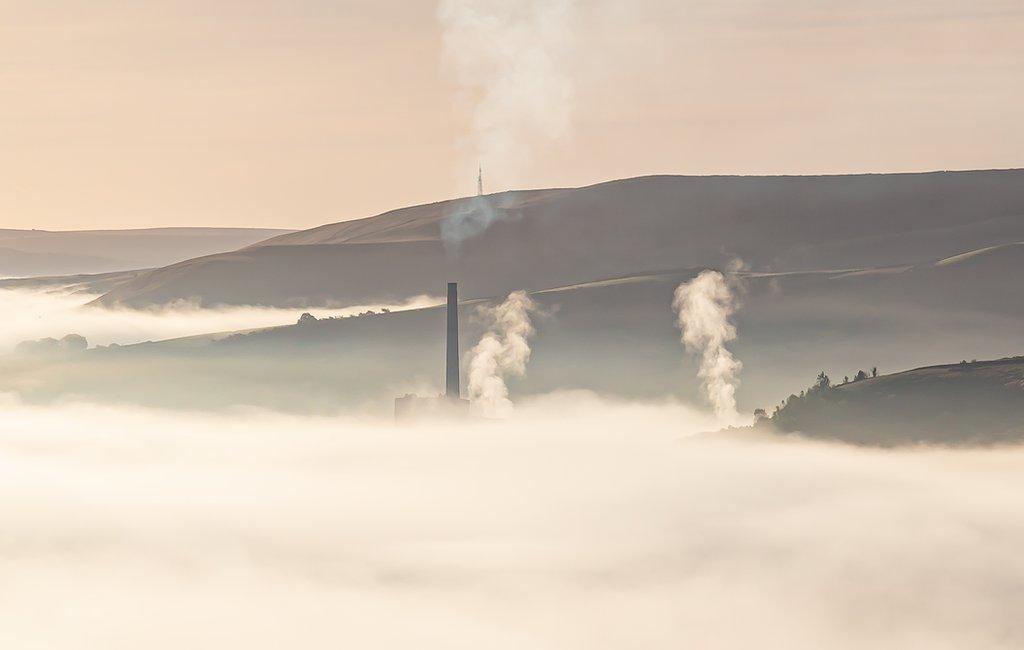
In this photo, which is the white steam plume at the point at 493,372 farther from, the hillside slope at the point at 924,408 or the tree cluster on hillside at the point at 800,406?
the hillside slope at the point at 924,408

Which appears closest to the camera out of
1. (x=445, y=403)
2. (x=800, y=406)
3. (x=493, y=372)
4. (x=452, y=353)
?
(x=800, y=406)

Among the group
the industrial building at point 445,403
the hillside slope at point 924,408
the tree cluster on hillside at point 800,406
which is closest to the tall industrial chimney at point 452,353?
the industrial building at point 445,403

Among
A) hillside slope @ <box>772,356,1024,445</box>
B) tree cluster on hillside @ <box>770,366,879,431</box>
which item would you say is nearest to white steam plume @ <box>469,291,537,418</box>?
tree cluster on hillside @ <box>770,366,879,431</box>

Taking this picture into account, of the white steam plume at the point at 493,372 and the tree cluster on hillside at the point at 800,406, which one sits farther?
the white steam plume at the point at 493,372

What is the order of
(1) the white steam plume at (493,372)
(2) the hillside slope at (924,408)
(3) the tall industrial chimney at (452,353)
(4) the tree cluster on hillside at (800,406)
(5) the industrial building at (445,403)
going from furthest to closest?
1. (1) the white steam plume at (493,372)
2. (3) the tall industrial chimney at (452,353)
3. (5) the industrial building at (445,403)
4. (4) the tree cluster on hillside at (800,406)
5. (2) the hillside slope at (924,408)

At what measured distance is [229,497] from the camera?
16488 centimetres

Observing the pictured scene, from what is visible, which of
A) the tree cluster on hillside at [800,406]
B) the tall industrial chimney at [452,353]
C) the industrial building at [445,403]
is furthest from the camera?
the tall industrial chimney at [452,353]

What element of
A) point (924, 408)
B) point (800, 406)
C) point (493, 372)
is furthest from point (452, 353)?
point (493, 372)

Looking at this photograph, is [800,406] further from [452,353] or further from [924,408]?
[452,353]

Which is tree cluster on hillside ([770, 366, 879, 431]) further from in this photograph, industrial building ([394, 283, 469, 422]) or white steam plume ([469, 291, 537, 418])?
white steam plume ([469, 291, 537, 418])

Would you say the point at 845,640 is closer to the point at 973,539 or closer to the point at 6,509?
the point at 973,539

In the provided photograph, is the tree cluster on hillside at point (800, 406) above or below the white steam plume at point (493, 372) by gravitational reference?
below

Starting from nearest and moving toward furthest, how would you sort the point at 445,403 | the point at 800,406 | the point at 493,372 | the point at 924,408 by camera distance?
1. the point at 924,408
2. the point at 800,406
3. the point at 445,403
4. the point at 493,372

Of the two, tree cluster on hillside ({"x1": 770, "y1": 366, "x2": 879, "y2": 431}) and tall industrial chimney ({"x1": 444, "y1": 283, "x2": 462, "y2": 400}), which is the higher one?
tall industrial chimney ({"x1": 444, "y1": 283, "x2": 462, "y2": 400})
